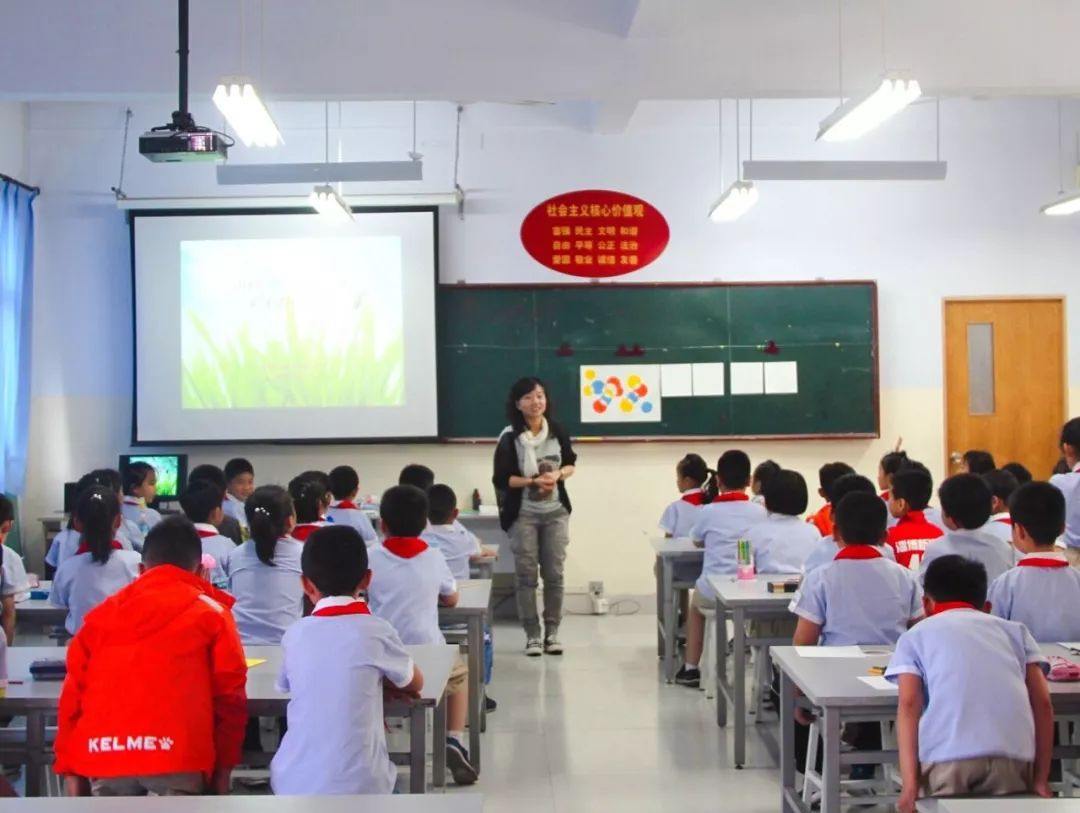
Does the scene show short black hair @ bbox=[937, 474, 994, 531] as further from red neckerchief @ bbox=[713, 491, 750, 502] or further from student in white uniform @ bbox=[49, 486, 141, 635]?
student in white uniform @ bbox=[49, 486, 141, 635]

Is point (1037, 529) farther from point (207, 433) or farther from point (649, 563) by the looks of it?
point (207, 433)

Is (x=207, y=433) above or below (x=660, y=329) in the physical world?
below

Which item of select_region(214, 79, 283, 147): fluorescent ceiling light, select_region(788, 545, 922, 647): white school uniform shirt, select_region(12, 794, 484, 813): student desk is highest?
select_region(214, 79, 283, 147): fluorescent ceiling light

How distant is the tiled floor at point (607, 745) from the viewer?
4172 millimetres

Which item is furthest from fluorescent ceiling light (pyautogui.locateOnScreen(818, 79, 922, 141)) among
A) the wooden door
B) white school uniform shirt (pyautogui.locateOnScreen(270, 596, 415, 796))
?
the wooden door

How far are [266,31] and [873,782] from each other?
14.0ft

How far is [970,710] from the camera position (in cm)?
268

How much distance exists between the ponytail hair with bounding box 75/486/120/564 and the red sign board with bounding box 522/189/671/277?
433 centimetres

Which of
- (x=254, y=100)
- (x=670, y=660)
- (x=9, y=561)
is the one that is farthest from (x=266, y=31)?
(x=670, y=660)

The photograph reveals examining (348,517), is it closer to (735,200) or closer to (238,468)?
(238,468)

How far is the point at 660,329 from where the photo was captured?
8.06 m

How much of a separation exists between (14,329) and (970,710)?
679 centimetres

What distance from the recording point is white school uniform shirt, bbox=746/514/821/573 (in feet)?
16.5

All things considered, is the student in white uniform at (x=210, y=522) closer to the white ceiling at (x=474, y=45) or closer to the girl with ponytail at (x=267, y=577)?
the girl with ponytail at (x=267, y=577)
